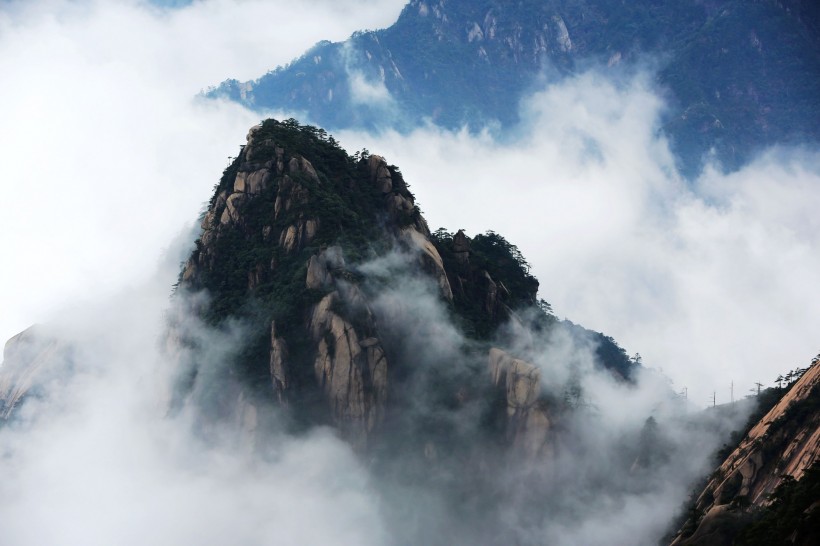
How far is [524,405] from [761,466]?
31.5 meters

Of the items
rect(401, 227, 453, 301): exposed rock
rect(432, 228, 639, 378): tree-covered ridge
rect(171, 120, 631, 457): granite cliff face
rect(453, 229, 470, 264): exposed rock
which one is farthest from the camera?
rect(453, 229, 470, 264): exposed rock

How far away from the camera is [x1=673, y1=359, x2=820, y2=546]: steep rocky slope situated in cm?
8775

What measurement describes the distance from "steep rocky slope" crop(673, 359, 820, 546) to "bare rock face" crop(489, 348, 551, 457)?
73.1ft

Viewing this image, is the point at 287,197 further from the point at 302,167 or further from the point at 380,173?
the point at 380,173

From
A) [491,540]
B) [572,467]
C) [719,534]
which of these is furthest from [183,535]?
[719,534]

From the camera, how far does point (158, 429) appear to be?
128625 millimetres

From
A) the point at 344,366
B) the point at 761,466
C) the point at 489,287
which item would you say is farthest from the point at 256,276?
the point at 761,466

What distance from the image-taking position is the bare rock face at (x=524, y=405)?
412 ft

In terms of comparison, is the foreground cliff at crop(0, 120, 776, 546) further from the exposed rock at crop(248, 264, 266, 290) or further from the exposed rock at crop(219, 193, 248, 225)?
the exposed rock at crop(248, 264, 266, 290)

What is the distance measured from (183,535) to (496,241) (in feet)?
194

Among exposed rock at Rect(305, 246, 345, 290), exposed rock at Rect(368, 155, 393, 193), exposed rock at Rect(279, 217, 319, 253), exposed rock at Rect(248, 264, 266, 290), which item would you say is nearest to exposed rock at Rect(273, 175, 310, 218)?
exposed rock at Rect(279, 217, 319, 253)

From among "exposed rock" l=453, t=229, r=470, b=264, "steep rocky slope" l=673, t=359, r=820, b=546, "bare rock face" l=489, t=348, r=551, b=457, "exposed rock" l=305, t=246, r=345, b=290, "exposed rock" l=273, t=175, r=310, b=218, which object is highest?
"exposed rock" l=273, t=175, r=310, b=218

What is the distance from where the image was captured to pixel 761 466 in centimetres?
9906

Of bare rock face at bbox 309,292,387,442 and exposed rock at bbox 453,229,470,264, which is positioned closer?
bare rock face at bbox 309,292,387,442
